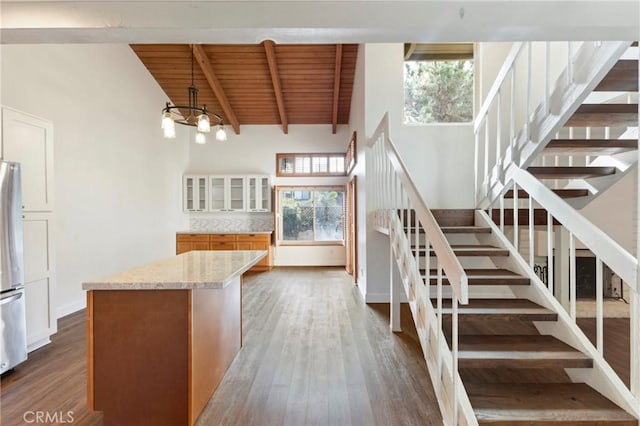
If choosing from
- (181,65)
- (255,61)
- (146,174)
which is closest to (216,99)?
(181,65)

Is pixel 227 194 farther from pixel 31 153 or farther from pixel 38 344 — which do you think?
pixel 38 344

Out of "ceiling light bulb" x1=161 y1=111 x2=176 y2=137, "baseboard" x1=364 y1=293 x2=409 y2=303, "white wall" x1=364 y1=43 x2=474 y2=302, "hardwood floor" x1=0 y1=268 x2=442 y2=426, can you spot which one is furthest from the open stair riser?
"ceiling light bulb" x1=161 y1=111 x2=176 y2=137

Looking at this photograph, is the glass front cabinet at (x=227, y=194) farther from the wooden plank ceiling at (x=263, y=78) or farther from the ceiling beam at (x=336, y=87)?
the ceiling beam at (x=336, y=87)

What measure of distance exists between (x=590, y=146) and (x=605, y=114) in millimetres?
307

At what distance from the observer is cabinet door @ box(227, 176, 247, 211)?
7496 millimetres

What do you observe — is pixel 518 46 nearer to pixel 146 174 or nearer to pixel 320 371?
pixel 320 371

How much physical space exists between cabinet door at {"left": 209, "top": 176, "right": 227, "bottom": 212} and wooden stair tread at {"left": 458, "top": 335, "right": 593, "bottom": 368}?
20.9ft

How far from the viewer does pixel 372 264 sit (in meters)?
4.51

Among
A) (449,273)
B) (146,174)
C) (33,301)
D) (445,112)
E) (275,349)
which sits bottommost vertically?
(275,349)

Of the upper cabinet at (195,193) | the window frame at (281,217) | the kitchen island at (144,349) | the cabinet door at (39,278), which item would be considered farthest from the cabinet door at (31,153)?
the window frame at (281,217)

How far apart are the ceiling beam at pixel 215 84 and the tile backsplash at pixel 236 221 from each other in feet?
6.63

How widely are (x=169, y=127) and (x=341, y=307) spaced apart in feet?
9.83

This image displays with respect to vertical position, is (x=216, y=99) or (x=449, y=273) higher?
(x=216, y=99)

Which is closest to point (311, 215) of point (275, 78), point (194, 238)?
point (194, 238)
